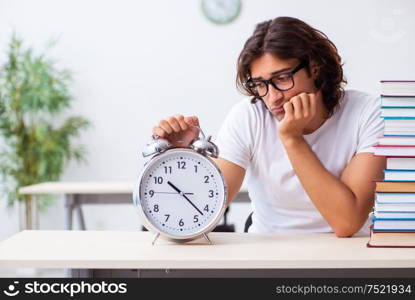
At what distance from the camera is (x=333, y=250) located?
147 cm

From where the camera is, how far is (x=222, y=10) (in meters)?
5.66

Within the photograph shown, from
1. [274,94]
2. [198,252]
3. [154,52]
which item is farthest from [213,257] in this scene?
[154,52]

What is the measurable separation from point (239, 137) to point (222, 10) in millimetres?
3830

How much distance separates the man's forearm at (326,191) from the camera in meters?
1.68

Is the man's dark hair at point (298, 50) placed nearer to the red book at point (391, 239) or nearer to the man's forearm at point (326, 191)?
the man's forearm at point (326, 191)

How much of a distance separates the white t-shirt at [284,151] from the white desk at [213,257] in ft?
1.13

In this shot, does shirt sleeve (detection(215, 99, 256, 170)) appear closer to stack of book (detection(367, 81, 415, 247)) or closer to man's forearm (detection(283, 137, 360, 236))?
man's forearm (detection(283, 137, 360, 236))

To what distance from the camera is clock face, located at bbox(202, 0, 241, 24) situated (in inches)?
223

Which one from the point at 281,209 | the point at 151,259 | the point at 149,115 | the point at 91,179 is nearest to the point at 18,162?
the point at 91,179

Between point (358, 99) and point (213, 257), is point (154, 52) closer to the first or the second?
point (358, 99)

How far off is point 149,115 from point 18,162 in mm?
1115

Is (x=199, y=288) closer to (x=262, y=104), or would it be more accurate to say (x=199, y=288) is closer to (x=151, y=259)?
(x=151, y=259)

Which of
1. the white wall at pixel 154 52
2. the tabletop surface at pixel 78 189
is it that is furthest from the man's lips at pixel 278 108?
the white wall at pixel 154 52

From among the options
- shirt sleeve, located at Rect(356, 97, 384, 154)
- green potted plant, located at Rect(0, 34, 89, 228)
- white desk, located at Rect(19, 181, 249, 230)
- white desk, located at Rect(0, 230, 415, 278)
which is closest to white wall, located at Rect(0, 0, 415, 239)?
green potted plant, located at Rect(0, 34, 89, 228)
